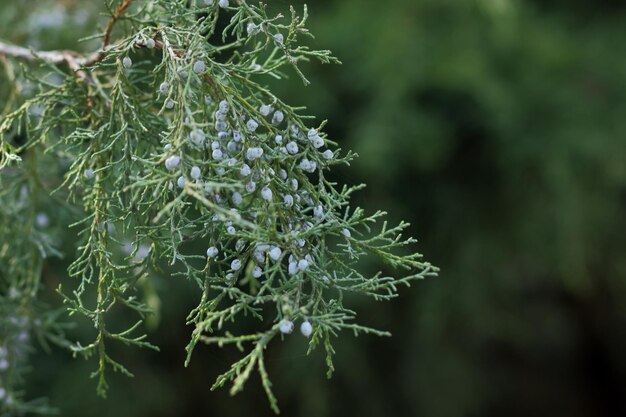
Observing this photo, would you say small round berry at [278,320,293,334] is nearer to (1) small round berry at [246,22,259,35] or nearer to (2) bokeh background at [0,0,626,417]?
(1) small round berry at [246,22,259,35]

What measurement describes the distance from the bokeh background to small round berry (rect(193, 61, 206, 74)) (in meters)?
1.47

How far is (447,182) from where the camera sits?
7.88 feet

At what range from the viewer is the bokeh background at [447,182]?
2232 millimetres

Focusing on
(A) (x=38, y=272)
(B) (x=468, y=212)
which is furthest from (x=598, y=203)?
(A) (x=38, y=272)

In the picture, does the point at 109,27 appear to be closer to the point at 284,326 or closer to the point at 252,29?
the point at 252,29

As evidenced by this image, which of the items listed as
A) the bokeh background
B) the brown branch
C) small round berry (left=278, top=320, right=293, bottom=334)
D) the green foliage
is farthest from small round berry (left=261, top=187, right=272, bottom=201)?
the bokeh background

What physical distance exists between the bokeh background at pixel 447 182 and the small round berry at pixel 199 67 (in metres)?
1.47

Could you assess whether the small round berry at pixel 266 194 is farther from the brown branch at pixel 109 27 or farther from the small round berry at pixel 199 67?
the brown branch at pixel 109 27

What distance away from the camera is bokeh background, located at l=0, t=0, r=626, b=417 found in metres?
2.23

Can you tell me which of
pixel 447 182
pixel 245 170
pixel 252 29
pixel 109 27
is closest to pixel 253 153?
pixel 245 170

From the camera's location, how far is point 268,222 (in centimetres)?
62

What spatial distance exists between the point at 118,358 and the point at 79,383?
15 centimetres

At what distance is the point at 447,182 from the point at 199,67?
6.05 ft

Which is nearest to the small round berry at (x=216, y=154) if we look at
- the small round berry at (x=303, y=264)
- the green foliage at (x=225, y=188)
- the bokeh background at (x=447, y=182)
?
the green foliage at (x=225, y=188)
